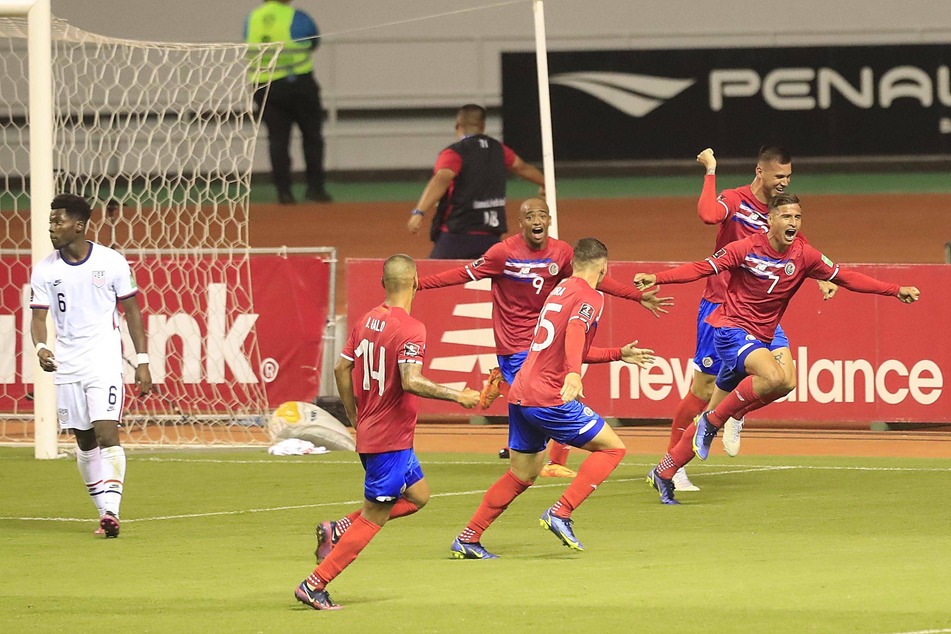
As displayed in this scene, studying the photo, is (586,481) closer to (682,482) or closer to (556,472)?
(682,482)

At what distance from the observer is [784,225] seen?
11422 millimetres

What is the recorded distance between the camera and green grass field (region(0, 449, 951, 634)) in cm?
805

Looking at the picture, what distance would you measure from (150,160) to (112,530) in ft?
Answer: 40.5

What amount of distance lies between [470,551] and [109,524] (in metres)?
2.46

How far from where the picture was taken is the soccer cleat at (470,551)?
9.71 metres

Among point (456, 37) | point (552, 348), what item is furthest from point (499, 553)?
point (456, 37)

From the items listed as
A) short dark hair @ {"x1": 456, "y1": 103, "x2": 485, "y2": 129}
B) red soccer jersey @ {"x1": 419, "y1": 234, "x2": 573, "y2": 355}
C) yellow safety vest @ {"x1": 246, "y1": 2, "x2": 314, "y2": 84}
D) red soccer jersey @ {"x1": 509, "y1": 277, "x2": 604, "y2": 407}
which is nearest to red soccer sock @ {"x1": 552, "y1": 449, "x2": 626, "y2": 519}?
red soccer jersey @ {"x1": 509, "y1": 277, "x2": 604, "y2": 407}

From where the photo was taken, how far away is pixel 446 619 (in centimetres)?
799

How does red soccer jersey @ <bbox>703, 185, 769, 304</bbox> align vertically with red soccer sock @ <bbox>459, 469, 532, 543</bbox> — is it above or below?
above

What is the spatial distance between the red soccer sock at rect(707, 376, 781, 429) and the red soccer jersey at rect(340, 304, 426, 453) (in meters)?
3.59

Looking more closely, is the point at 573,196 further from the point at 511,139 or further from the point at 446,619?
the point at 446,619

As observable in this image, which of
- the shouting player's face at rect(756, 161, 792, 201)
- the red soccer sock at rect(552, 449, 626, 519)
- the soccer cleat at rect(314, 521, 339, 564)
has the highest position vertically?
the shouting player's face at rect(756, 161, 792, 201)

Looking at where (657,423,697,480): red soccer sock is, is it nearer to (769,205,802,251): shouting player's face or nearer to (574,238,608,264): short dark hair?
(769,205,802,251): shouting player's face

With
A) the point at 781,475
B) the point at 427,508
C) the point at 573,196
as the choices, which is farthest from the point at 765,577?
the point at 573,196
